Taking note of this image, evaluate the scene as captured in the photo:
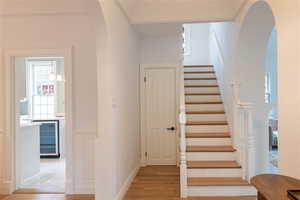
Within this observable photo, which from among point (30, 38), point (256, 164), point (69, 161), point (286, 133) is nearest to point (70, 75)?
point (30, 38)

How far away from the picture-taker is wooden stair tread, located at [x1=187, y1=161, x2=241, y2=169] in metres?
4.03

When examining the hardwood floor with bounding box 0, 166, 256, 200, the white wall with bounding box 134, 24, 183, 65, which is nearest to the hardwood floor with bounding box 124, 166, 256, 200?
the hardwood floor with bounding box 0, 166, 256, 200

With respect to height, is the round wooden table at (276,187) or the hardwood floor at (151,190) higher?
the round wooden table at (276,187)

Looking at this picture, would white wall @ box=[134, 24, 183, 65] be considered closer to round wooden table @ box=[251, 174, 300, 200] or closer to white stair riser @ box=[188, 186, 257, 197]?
white stair riser @ box=[188, 186, 257, 197]

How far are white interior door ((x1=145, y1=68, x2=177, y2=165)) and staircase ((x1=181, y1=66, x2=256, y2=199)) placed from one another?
47 cm

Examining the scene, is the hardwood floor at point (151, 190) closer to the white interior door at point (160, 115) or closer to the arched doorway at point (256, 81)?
the white interior door at point (160, 115)

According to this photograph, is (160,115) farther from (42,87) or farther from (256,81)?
(42,87)

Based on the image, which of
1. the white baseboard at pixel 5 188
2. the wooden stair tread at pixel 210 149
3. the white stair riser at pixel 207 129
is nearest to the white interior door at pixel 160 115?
the white stair riser at pixel 207 129

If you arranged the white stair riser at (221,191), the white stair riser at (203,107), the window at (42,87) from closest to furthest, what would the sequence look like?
the white stair riser at (221,191)
the white stair riser at (203,107)
the window at (42,87)

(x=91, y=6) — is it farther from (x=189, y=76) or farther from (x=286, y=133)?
(x=189, y=76)

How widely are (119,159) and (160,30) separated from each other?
2.79m

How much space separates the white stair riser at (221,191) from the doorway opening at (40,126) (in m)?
2.07

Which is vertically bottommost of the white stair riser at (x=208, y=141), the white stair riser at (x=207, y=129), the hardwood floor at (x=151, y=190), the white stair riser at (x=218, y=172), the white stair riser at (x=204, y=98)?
the hardwood floor at (x=151, y=190)

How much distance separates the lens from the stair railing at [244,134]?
3.83 metres
